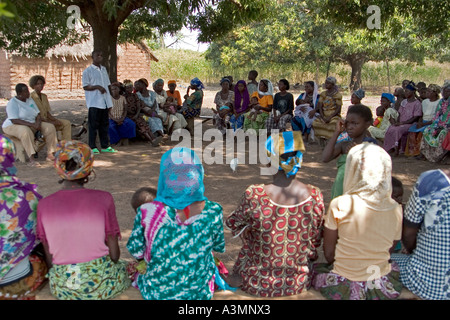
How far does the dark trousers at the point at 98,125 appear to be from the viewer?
877 centimetres

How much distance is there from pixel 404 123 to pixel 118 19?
20.8 feet

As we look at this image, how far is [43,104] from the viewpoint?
8516 millimetres

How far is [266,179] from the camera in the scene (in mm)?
7277

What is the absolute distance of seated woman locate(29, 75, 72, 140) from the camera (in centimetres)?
824

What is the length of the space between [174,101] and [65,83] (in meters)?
11.8

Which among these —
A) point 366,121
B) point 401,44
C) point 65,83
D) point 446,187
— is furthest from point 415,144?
point 65,83

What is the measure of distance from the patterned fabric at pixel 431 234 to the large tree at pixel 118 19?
616 cm

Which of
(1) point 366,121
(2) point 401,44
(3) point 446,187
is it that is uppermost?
(2) point 401,44

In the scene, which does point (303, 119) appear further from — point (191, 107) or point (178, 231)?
point (178, 231)

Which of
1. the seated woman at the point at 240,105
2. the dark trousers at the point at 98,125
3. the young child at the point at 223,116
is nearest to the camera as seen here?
the dark trousers at the point at 98,125

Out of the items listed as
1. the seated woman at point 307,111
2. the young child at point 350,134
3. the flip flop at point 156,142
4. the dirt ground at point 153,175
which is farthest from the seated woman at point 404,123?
the young child at point 350,134

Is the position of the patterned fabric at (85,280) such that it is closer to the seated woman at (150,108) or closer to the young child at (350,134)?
the young child at (350,134)

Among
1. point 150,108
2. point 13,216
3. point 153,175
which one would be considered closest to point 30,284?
point 13,216

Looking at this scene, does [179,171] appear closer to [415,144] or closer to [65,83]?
[415,144]
